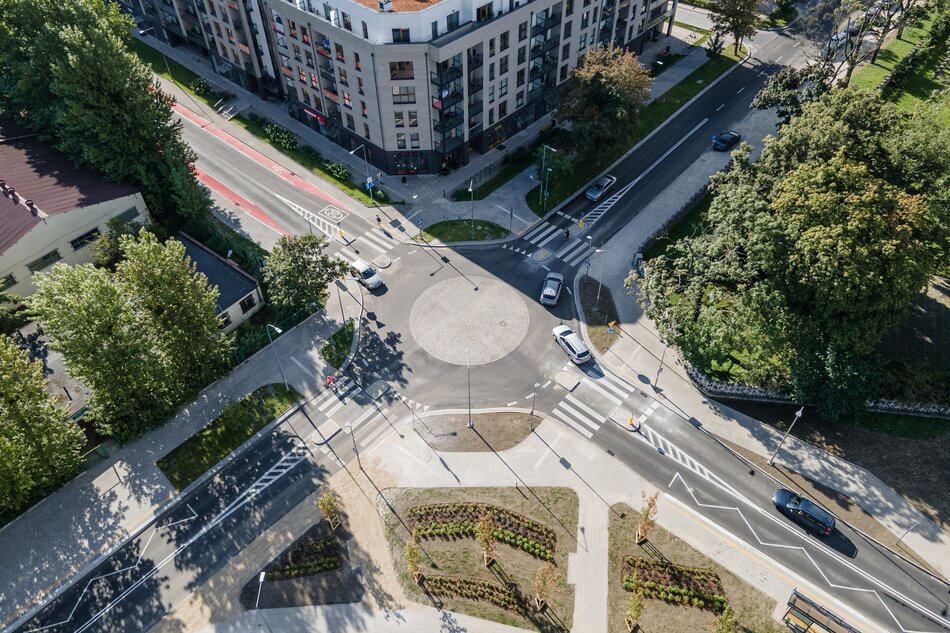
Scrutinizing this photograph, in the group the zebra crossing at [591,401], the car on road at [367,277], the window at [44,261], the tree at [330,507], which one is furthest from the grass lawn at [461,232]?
the window at [44,261]

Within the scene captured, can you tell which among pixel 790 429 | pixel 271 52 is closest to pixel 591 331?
pixel 790 429

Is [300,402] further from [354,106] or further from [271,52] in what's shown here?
[271,52]

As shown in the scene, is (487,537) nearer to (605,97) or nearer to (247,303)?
(247,303)

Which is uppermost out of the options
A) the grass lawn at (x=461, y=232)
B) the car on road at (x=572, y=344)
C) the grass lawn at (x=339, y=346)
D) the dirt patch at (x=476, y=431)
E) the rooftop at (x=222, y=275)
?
the rooftop at (x=222, y=275)

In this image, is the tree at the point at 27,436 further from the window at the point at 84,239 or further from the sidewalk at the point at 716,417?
the sidewalk at the point at 716,417

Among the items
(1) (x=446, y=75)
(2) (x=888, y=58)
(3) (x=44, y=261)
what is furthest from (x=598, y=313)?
(2) (x=888, y=58)
